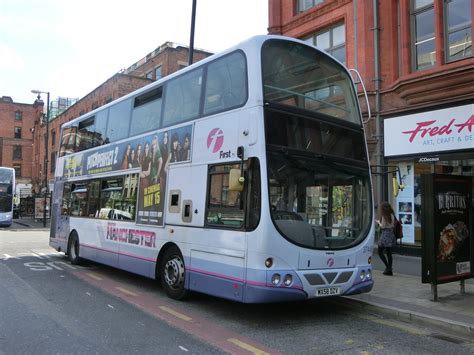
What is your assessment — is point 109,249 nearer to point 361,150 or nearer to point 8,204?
point 361,150

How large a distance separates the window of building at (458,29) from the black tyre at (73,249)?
10980mm

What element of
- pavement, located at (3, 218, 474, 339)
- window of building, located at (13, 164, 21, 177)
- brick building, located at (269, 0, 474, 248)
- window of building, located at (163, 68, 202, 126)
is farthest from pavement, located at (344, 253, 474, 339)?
window of building, located at (13, 164, 21, 177)

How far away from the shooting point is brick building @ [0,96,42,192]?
74188 mm

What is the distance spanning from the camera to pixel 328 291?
661 cm

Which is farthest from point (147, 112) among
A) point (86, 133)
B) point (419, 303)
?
point (419, 303)

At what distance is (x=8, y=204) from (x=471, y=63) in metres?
27.4

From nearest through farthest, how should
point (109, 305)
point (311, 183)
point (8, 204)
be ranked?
point (311, 183), point (109, 305), point (8, 204)

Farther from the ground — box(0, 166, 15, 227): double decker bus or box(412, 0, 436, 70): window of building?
box(412, 0, 436, 70): window of building

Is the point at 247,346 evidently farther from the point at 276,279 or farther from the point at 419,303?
the point at 419,303

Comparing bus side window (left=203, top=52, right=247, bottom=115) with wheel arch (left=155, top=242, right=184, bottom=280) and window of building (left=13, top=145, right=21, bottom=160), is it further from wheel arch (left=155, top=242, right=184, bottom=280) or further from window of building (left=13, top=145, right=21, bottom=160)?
window of building (left=13, top=145, right=21, bottom=160)

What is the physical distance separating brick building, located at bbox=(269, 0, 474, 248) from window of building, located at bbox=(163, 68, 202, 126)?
19.1 ft

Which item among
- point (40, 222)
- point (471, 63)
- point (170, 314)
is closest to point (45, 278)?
point (170, 314)

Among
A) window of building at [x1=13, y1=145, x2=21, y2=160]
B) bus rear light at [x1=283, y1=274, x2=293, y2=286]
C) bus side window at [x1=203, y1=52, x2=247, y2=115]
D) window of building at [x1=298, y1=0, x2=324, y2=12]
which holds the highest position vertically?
window of building at [x1=13, y1=145, x2=21, y2=160]

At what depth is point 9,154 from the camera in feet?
244
